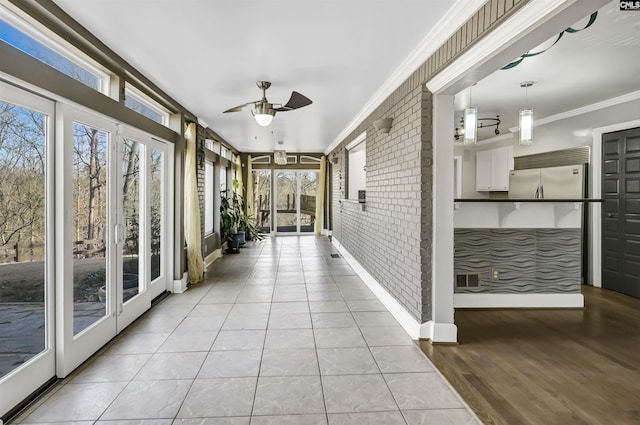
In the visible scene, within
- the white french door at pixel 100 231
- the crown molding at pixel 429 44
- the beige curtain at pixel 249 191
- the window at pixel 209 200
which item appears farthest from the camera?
the beige curtain at pixel 249 191

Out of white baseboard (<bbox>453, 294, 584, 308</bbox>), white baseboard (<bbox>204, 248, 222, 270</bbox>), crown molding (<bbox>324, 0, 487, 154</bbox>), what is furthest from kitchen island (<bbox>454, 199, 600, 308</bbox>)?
white baseboard (<bbox>204, 248, 222, 270</bbox>)

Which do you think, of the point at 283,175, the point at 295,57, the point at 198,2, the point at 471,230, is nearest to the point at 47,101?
the point at 198,2

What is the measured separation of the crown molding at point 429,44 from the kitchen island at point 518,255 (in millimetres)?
1531

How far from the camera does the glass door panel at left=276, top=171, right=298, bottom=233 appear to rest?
1060 centimetres

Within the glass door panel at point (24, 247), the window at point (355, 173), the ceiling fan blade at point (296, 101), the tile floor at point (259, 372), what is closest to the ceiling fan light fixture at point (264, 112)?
the ceiling fan blade at point (296, 101)

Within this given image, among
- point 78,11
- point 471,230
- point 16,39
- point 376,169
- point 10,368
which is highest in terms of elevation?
point 78,11

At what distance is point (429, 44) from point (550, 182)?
4.01 m

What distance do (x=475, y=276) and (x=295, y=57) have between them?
9.83ft

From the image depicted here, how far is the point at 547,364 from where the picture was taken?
2693 mm

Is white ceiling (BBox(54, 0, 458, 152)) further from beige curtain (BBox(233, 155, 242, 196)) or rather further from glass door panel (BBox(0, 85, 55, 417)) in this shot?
beige curtain (BBox(233, 155, 242, 196))

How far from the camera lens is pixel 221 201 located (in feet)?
26.1

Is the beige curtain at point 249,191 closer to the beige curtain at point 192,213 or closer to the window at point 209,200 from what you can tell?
the window at point 209,200

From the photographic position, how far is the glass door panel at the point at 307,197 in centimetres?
1066

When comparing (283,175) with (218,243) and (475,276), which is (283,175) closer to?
(218,243)
